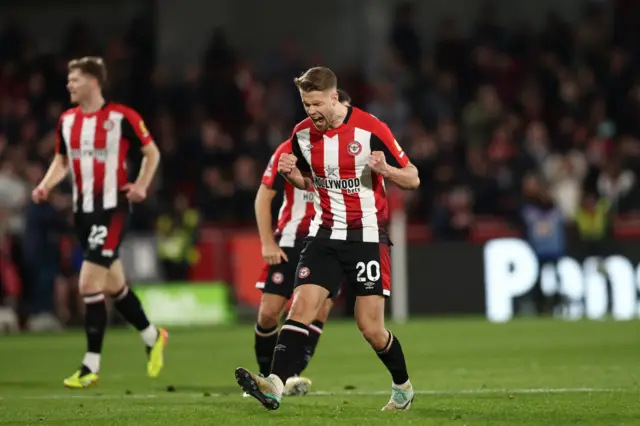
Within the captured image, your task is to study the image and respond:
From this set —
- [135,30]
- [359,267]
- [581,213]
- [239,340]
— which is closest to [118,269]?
[359,267]

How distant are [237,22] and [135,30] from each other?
2.00 meters

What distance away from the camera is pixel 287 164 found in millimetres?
7602

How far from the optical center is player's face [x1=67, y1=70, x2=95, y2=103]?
10312 millimetres

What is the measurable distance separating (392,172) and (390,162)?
21cm

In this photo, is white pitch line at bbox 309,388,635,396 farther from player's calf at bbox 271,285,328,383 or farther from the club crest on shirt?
the club crest on shirt

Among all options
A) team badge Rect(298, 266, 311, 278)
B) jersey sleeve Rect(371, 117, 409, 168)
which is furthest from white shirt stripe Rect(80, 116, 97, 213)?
jersey sleeve Rect(371, 117, 409, 168)

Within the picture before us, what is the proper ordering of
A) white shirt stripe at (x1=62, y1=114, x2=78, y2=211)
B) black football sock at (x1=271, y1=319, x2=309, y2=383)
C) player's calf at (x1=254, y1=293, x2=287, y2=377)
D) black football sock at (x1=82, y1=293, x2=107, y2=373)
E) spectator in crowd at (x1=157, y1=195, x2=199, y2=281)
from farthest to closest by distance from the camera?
spectator in crowd at (x1=157, y1=195, x2=199, y2=281), white shirt stripe at (x1=62, y1=114, x2=78, y2=211), black football sock at (x1=82, y1=293, x2=107, y2=373), player's calf at (x1=254, y1=293, x2=287, y2=377), black football sock at (x1=271, y1=319, x2=309, y2=383)

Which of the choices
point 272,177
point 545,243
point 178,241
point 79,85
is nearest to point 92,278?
point 79,85

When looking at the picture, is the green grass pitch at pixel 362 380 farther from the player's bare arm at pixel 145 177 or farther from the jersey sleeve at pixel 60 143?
the jersey sleeve at pixel 60 143

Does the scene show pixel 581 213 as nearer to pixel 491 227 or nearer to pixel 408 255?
pixel 491 227

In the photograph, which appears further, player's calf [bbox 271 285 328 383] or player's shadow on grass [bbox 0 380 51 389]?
player's shadow on grass [bbox 0 380 51 389]

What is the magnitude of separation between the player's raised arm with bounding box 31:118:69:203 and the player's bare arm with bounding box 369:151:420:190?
3.83 m

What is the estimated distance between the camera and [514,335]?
14719mm

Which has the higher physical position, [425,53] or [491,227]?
[425,53]
